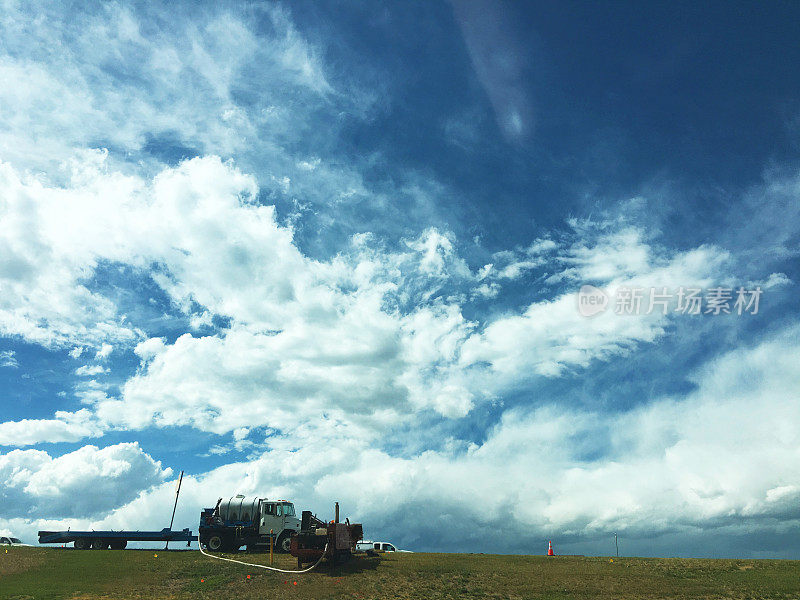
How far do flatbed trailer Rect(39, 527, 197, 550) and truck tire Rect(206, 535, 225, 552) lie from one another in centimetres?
211

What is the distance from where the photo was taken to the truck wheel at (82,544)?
46706 mm

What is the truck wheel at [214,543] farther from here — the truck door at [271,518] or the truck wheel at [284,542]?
the truck wheel at [284,542]

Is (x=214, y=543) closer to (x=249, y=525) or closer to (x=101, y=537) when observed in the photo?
(x=249, y=525)

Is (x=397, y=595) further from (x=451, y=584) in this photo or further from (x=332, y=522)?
(x=332, y=522)

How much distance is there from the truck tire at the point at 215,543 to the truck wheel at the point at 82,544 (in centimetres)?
1064

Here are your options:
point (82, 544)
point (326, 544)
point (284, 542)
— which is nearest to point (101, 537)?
point (82, 544)

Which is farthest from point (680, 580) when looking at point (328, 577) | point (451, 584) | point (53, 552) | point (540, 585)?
point (53, 552)

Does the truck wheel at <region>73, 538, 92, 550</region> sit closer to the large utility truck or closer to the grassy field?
the grassy field

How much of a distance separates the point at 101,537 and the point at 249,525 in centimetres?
1313

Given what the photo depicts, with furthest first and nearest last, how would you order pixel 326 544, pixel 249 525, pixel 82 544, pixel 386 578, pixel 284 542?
pixel 82 544 → pixel 249 525 → pixel 284 542 → pixel 326 544 → pixel 386 578

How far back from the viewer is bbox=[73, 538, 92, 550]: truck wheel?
46706mm

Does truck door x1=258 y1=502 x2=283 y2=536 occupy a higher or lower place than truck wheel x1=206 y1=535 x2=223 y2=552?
higher

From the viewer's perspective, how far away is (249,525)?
45.9m

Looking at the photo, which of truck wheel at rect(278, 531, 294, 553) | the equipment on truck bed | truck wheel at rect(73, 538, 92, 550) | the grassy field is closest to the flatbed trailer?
truck wheel at rect(73, 538, 92, 550)
